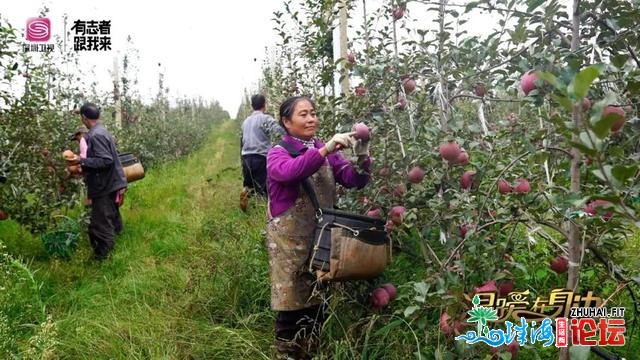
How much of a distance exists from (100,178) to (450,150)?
3183mm

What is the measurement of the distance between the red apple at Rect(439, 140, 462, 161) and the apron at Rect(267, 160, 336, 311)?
66cm

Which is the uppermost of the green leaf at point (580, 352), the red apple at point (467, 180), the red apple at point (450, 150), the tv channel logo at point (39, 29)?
the tv channel logo at point (39, 29)

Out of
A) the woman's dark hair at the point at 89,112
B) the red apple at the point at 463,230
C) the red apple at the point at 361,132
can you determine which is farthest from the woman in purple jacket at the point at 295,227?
the woman's dark hair at the point at 89,112

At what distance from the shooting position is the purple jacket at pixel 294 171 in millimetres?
1892

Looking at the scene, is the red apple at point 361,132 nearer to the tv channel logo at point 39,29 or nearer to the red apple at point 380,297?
the red apple at point 380,297

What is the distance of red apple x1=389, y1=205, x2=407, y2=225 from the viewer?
6.44 ft

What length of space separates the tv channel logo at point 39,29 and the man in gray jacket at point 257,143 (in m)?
2.31

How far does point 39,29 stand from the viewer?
207 inches

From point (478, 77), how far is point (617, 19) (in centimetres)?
51

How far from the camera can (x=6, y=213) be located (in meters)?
3.78

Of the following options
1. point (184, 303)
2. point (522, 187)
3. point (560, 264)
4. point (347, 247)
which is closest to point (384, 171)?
point (347, 247)

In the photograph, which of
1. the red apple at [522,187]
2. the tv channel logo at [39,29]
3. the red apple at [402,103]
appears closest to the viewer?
the red apple at [522,187]

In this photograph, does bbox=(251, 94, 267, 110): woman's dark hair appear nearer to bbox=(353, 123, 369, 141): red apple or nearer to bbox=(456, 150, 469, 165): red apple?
bbox=(353, 123, 369, 141): red apple

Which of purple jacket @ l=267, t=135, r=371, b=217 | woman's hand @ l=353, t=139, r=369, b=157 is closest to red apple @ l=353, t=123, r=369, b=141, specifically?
woman's hand @ l=353, t=139, r=369, b=157
